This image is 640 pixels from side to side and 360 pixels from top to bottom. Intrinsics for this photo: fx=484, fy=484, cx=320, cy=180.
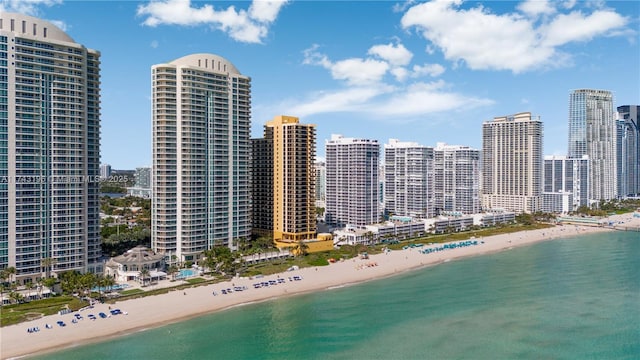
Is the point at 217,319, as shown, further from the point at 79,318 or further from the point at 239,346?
the point at 79,318

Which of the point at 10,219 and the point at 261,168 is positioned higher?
the point at 261,168

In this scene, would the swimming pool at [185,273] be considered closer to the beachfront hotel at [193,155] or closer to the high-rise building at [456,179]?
the beachfront hotel at [193,155]

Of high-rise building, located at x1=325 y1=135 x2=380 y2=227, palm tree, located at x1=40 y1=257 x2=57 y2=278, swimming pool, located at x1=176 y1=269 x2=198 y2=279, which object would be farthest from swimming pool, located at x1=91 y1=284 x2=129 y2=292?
high-rise building, located at x1=325 y1=135 x2=380 y2=227

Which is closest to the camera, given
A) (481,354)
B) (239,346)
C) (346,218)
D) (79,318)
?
(481,354)

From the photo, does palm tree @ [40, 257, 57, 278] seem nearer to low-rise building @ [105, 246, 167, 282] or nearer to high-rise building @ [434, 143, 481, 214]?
low-rise building @ [105, 246, 167, 282]

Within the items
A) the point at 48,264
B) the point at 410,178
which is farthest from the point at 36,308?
the point at 410,178

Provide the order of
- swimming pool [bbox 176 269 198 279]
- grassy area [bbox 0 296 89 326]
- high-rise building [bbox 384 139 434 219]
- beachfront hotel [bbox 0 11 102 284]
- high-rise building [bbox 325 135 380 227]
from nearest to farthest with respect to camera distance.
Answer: grassy area [bbox 0 296 89 326]
beachfront hotel [bbox 0 11 102 284]
swimming pool [bbox 176 269 198 279]
high-rise building [bbox 325 135 380 227]
high-rise building [bbox 384 139 434 219]

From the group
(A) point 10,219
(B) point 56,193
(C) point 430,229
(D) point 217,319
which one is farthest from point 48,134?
Answer: (C) point 430,229

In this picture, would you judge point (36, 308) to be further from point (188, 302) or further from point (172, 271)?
point (172, 271)
